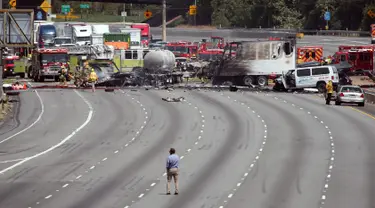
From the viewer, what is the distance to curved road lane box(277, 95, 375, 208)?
30.7 meters

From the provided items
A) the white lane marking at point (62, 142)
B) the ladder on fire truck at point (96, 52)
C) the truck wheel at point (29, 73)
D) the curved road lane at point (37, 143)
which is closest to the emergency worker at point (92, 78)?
the curved road lane at point (37, 143)

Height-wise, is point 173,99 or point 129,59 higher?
point 129,59

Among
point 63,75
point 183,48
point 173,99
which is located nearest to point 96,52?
point 63,75

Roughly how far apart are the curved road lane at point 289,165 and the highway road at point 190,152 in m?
0.04

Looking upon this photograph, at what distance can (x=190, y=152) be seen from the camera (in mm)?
39781

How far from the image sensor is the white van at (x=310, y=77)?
62438mm

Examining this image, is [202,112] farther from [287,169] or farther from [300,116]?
[287,169]

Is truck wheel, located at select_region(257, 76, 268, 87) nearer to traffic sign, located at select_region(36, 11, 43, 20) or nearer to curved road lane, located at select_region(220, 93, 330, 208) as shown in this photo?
curved road lane, located at select_region(220, 93, 330, 208)

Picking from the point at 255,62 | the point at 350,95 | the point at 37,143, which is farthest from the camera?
the point at 255,62

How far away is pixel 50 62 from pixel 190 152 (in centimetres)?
3504

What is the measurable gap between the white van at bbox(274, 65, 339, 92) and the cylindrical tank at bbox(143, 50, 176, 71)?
909 centimetres

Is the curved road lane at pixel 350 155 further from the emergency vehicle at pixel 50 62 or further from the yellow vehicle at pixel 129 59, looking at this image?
the emergency vehicle at pixel 50 62

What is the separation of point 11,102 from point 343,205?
31904 mm

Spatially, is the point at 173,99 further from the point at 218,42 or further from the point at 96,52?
the point at 218,42
